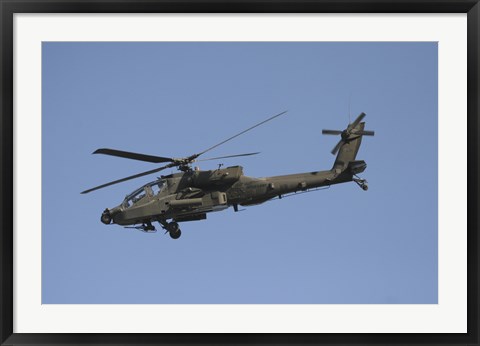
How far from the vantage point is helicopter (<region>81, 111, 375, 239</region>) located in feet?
95.9

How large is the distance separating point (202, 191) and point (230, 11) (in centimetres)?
1036

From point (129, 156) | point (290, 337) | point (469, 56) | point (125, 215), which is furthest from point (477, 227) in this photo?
point (125, 215)

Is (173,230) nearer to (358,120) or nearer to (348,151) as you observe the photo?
(348,151)

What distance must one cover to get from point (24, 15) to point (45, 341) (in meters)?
9.15

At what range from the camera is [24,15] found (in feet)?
68.0

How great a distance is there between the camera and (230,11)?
2053 cm

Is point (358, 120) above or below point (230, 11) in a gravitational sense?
below

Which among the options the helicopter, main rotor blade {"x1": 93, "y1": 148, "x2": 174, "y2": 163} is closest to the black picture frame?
main rotor blade {"x1": 93, "y1": 148, "x2": 174, "y2": 163}

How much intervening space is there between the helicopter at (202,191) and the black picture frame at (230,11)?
29.5ft

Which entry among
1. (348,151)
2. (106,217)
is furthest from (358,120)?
(106,217)

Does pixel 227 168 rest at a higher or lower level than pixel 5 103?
lower

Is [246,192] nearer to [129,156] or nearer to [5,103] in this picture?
[129,156]

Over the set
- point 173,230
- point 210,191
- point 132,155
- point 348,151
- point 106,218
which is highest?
point 348,151

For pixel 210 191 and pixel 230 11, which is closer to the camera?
pixel 230 11
